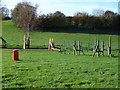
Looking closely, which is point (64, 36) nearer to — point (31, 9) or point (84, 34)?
point (84, 34)

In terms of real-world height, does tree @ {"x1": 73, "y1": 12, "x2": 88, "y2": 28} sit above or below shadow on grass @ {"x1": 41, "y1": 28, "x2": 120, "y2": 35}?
above

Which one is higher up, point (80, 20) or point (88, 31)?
point (80, 20)

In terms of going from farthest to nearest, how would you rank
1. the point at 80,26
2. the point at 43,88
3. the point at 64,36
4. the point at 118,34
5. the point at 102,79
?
the point at 80,26 < the point at 118,34 < the point at 64,36 < the point at 102,79 < the point at 43,88

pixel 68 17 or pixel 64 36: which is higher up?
pixel 68 17

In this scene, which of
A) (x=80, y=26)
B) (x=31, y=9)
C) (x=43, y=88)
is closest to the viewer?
(x=43, y=88)

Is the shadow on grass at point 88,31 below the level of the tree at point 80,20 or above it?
below

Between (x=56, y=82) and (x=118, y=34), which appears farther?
(x=118, y=34)

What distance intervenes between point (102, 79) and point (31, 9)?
42857mm

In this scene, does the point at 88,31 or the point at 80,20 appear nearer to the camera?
the point at 88,31

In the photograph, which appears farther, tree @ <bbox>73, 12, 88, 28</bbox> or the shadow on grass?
tree @ <bbox>73, 12, 88, 28</bbox>

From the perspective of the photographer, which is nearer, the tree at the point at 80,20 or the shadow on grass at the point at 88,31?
the shadow on grass at the point at 88,31

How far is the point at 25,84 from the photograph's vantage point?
9773mm

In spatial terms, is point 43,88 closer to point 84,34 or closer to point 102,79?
point 102,79

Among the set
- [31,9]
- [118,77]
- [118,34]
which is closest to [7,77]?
[118,77]
